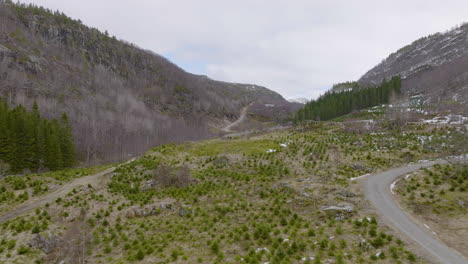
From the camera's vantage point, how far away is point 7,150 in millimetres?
42125

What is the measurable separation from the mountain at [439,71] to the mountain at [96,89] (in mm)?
93988

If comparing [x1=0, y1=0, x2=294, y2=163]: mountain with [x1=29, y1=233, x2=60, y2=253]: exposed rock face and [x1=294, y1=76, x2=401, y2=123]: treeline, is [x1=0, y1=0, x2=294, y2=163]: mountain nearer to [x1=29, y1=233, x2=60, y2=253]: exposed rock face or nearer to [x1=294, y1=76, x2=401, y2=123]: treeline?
[x1=294, y1=76, x2=401, y2=123]: treeline

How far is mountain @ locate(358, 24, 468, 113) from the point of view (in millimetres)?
75625

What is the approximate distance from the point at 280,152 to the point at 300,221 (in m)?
23.0

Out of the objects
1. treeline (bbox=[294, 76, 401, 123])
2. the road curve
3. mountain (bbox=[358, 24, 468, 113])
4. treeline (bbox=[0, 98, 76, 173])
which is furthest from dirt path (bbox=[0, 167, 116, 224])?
treeline (bbox=[294, 76, 401, 123])

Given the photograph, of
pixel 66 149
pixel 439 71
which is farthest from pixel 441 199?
pixel 439 71

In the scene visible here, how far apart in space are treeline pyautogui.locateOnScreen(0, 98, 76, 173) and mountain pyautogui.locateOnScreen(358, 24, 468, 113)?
84.8 meters

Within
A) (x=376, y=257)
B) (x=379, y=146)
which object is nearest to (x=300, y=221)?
(x=376, y=257)

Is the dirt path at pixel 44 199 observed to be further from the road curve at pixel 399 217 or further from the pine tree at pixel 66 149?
the pine tree at pixel 66 149

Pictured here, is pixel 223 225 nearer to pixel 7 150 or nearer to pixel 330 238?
pixel 330 238

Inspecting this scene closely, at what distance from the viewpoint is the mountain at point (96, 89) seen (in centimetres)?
9068

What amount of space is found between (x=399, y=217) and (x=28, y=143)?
58.5 m

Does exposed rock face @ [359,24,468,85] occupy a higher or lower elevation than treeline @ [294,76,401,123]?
higher

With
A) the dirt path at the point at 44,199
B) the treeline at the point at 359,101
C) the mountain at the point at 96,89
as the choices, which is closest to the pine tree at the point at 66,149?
the mountain at the point at 96,89
